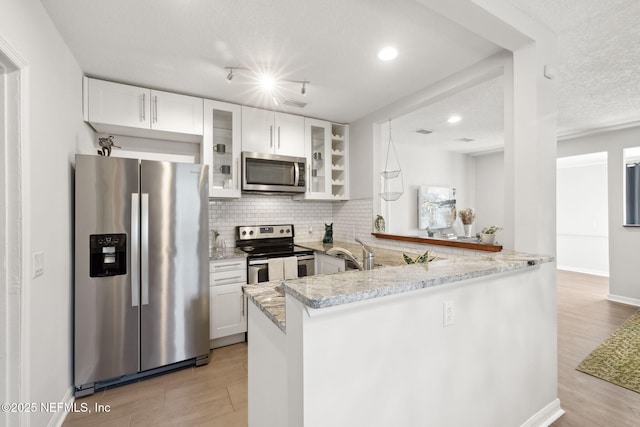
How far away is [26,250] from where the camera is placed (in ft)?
4.88

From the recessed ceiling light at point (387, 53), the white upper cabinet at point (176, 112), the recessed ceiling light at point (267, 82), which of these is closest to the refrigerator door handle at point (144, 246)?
the white upper cabinet at point (176, 112)

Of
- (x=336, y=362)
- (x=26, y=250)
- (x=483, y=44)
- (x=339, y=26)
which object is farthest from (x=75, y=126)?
(x=483, y=44)

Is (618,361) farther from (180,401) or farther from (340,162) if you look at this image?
(180,401)

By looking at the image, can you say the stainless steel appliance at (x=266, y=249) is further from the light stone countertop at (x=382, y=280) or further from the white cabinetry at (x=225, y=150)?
the light stone countertop at (x=382, y=280)

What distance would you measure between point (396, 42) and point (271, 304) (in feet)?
6.67

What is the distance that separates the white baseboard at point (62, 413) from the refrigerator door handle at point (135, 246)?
68cm

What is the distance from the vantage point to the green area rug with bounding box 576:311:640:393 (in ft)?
7.55

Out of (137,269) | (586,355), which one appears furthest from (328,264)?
(586,355)

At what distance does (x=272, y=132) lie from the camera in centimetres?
354

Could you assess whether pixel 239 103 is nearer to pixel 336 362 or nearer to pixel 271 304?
pixel 271 304

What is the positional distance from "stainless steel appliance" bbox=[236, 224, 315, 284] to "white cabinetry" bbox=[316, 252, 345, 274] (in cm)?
9

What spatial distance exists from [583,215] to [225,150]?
7.36 metres

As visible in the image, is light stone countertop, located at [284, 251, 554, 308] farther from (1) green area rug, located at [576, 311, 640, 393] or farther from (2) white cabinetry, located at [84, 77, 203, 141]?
(2) white cabinetry, located at [84, 77, 203, 141]

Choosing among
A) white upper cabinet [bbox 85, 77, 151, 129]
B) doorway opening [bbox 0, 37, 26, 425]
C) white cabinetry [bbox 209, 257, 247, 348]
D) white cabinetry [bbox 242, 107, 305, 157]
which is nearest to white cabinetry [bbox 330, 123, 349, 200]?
white cabinetry [bbox 242, 107, 305, 157]
